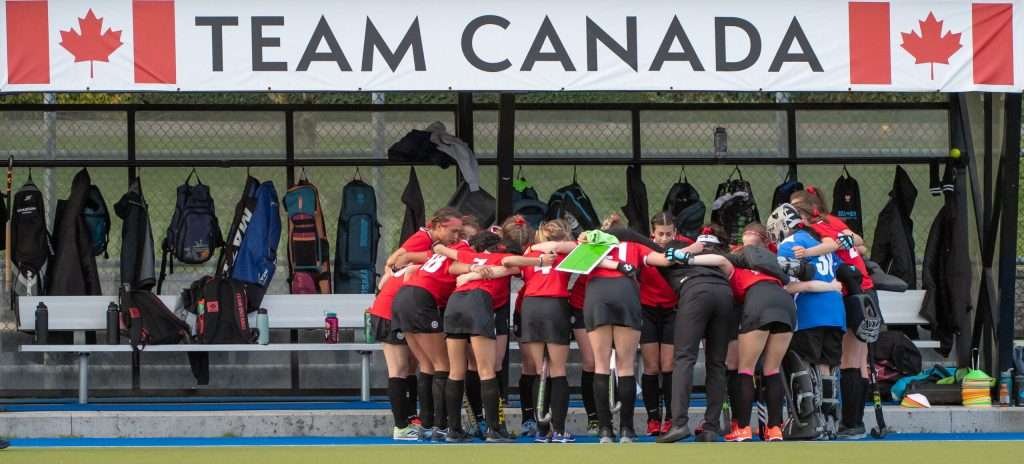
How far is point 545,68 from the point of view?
425 inches

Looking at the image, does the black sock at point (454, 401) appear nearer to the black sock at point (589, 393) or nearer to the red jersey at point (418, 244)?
the black sock at point (589, 393)

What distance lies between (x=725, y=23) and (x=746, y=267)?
5.43 ft

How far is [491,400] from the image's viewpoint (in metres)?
10.6

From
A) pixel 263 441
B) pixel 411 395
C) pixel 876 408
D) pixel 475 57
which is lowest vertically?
pixel 263 441

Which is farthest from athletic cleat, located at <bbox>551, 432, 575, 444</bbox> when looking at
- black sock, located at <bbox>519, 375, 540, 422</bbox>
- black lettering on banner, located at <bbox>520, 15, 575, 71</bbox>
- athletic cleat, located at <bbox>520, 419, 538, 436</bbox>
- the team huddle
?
black lettering on banner, located at <bbox>520, 15, 575, 71</bbox>

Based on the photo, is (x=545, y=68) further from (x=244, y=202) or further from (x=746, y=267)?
(x=244, y=202)

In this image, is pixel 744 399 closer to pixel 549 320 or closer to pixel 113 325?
pixel 549 320

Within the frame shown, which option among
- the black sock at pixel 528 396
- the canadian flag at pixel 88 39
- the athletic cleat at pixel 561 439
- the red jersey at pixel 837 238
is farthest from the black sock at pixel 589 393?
the canadian flag at pixel 88 39

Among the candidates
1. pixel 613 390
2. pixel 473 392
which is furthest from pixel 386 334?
pixel 613 390

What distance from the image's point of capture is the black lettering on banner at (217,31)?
10.7 meters

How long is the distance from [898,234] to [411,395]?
179 inches

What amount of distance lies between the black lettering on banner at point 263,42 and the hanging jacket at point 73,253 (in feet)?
Answer: 10.5

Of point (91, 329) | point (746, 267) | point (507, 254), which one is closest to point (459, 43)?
point (507, 254)

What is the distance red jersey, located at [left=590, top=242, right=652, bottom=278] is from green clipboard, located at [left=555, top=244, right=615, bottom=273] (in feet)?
0.20
